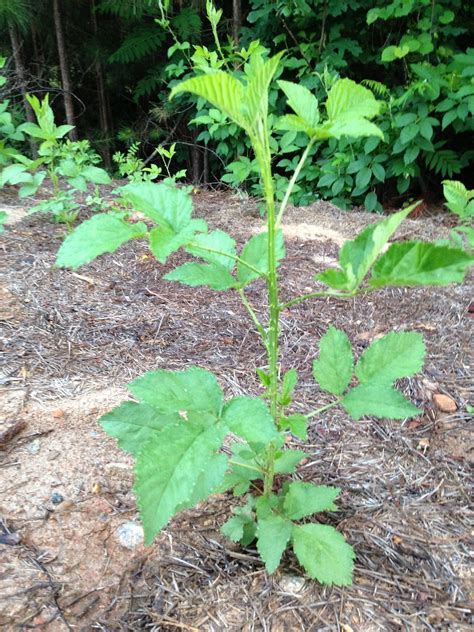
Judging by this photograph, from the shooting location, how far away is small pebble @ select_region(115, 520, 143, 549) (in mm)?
1076

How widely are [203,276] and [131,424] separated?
13.6 inches

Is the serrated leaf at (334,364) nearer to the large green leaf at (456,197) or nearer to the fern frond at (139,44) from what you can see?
the large green leaf at (456,197)

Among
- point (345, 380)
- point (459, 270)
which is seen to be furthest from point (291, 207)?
point (459, 270)

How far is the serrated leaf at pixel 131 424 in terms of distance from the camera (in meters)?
0.95

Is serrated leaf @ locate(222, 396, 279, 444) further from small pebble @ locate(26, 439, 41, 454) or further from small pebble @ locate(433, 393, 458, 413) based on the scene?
small pebble @ locate(433, 393, 458, 413)

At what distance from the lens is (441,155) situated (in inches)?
165

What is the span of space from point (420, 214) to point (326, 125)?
391 centimetres

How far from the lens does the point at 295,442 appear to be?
1.42m

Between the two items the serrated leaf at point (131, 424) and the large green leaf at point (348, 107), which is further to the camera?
the serrated leaf at point (131, 424)

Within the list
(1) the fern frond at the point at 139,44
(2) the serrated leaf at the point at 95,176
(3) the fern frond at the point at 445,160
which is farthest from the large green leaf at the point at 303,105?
(1) the fern frond at the point at 139,44

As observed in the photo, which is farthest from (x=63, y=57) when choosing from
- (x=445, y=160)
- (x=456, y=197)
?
(x=456, y=197)

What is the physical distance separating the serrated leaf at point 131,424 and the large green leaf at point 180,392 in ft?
0.37

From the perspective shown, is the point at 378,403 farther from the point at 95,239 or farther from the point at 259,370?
the point at 95,239

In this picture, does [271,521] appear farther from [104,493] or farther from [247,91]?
[247,91]
